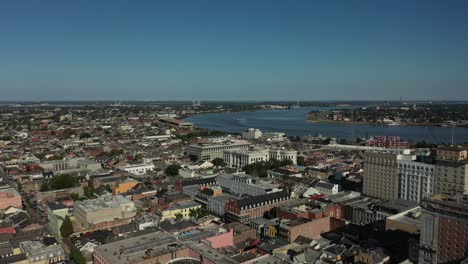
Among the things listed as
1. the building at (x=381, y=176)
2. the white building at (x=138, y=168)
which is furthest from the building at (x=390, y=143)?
the white building at (x=138, y=168)

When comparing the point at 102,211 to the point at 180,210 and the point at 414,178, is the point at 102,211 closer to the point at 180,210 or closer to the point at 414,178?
the point at 180,210

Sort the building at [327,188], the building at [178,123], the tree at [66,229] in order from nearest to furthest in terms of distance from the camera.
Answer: the tree at [66,229], the building at [327,188], the building at [178,123]

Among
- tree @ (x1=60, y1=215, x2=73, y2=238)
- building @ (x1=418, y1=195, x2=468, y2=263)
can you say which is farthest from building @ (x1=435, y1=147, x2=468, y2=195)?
tree @ (x1=60, y1=215, x2=73, y2=238)

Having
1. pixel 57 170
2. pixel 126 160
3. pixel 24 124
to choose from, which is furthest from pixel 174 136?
pixel 24 124

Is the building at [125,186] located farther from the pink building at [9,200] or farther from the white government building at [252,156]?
the white government building at [252,156]

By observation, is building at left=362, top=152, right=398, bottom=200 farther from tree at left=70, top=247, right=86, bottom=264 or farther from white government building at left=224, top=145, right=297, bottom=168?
tree at left=70, top=247, right=86, bottom=264

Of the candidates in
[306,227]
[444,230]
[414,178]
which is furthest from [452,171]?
[306,227]
